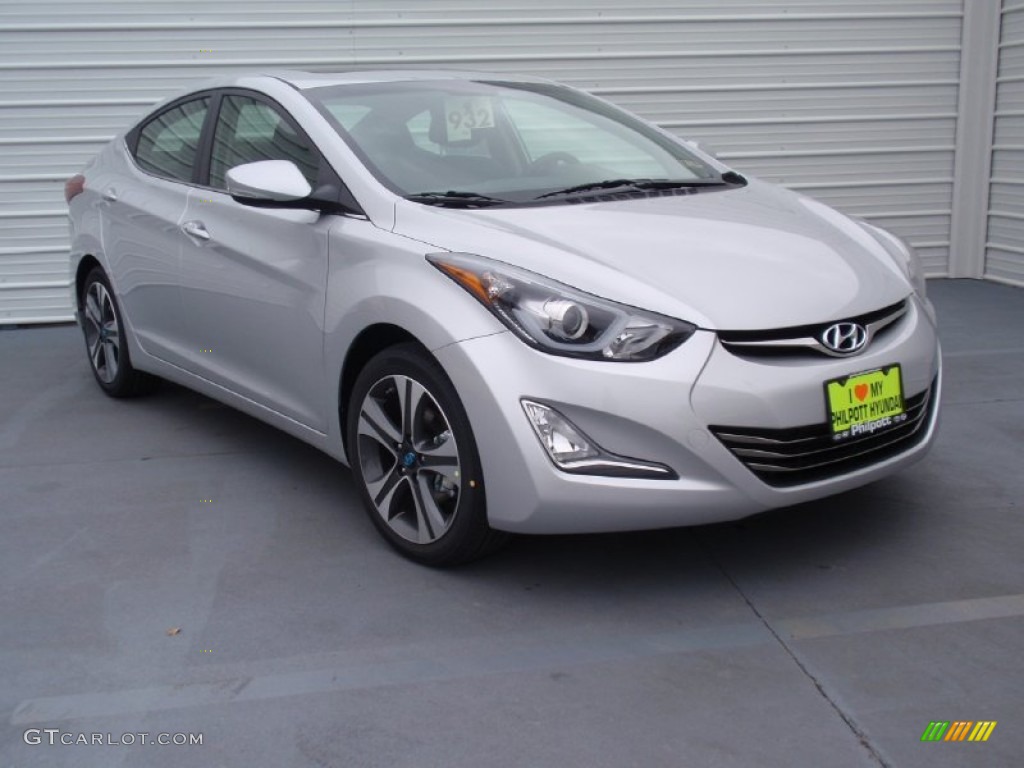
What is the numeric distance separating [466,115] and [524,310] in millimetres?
1406

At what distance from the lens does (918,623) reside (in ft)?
10.5

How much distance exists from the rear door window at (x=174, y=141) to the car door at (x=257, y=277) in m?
0.19

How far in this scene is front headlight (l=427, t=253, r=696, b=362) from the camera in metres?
3.16

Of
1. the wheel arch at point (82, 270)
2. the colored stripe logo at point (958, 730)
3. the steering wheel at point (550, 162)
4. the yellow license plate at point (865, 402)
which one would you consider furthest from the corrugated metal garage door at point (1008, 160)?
the colored stripe logo at point (958, 730)

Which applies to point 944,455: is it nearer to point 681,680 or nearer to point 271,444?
point 681,680

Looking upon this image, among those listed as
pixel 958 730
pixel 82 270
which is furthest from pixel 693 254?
pixel 82 270

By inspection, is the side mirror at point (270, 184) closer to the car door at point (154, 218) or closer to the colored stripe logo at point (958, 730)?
the car door at point (154, 218)

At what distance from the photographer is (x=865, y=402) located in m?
3.35

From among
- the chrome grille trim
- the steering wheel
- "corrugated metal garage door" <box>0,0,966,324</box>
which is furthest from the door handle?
"corrugated metal garage door" <box>0,0,966,324</box>

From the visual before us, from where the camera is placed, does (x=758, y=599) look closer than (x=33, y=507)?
Yes

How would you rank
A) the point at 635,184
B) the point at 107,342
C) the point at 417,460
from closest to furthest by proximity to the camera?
the point at 417,460
the point at 635,184
the point at 107,342

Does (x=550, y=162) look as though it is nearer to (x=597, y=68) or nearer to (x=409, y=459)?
(x=409, y=459)

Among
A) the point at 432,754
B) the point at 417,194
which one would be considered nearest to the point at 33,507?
the point at 417,194

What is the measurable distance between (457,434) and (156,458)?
2.09 metres
